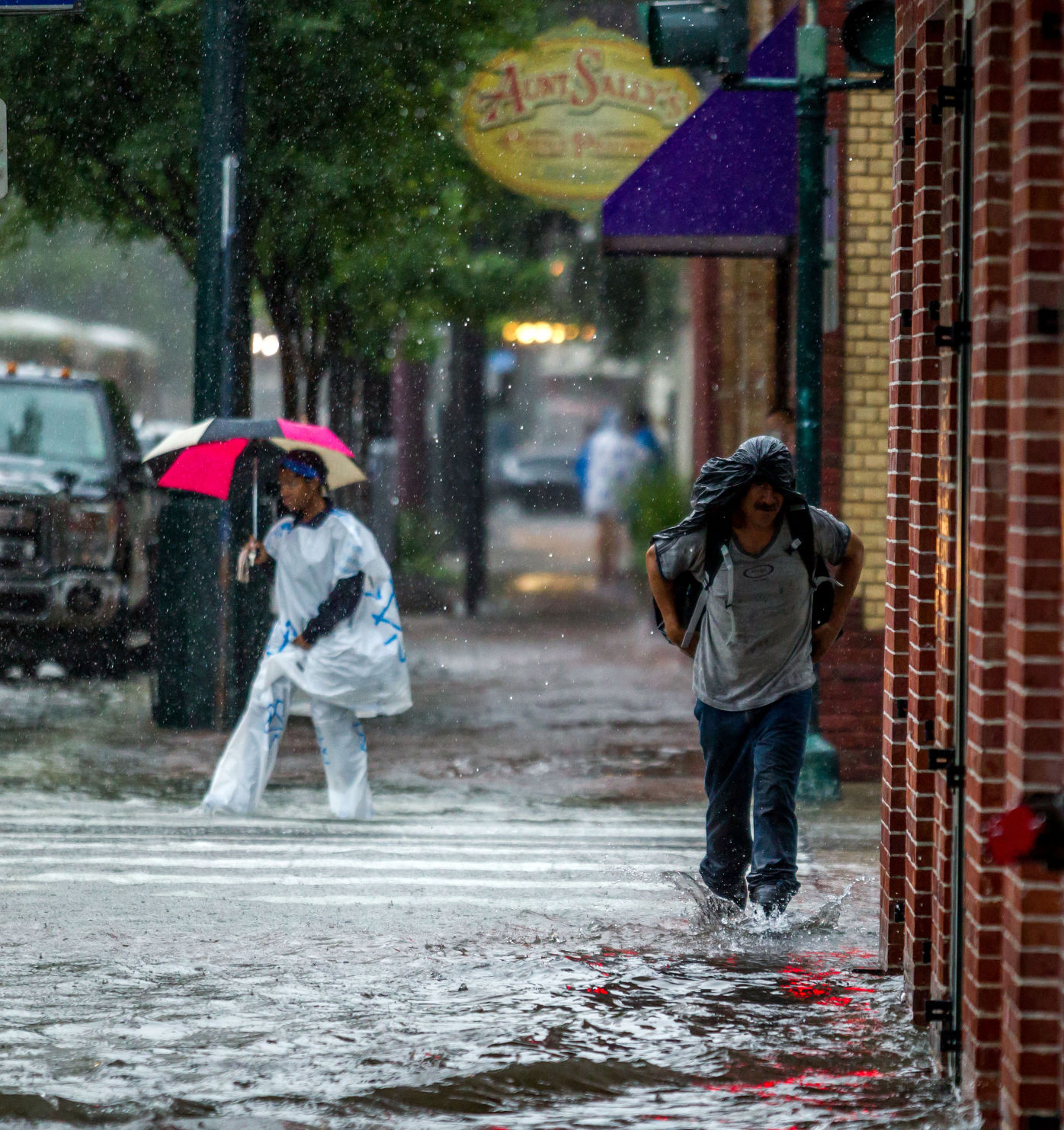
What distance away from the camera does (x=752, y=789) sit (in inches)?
264

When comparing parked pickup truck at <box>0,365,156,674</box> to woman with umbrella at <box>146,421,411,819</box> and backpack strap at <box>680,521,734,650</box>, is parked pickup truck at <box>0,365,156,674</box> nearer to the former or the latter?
woman with umbrella at <box>146,421,411,819</box>

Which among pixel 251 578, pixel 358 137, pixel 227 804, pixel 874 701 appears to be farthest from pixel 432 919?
pixel 358 137

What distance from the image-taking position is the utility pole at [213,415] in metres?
10.9

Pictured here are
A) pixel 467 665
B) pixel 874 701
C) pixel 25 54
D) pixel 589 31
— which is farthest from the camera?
pixel 467 665

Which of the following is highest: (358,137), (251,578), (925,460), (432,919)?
(358,137)

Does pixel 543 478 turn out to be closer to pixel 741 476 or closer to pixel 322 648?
pixel 322 648

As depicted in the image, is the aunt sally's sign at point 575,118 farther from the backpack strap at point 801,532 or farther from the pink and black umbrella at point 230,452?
the backpack strap at point 801,532

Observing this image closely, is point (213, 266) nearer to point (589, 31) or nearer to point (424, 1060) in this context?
point (589, 31)

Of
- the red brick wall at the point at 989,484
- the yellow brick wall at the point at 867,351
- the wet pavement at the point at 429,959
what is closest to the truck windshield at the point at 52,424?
the wet pavement at the point at 429,959

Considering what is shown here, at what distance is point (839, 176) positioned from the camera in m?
10.1

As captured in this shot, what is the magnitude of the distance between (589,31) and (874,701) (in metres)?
5.88

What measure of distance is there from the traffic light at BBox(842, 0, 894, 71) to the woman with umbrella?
3.03 m

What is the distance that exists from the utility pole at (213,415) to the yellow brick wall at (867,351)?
11.6 feet

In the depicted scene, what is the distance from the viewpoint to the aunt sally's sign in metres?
13.1
